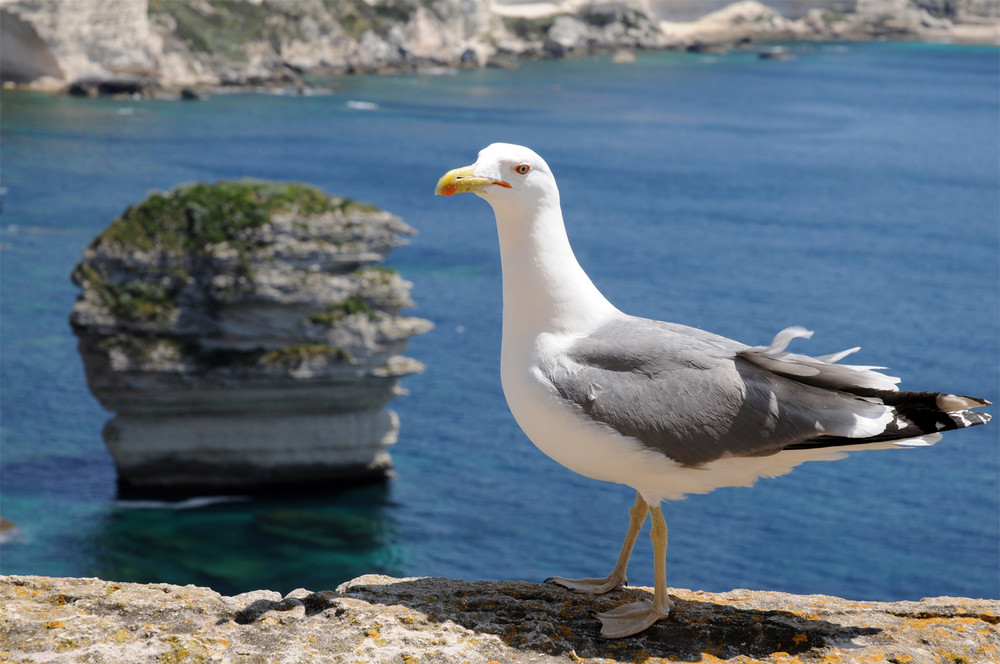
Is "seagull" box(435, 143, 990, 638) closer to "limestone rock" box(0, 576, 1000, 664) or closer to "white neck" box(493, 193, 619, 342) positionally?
"white neck" box(493, 193, 619, 342)

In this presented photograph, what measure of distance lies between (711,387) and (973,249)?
72.7 meters

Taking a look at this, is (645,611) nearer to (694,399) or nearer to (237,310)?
(694,399)

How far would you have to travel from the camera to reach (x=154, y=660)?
5.62 m

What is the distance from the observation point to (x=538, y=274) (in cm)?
691

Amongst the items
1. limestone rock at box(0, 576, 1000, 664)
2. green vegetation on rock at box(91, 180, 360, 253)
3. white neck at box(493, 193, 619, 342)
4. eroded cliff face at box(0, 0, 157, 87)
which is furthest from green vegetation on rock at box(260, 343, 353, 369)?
eroded cliff face at box(0, 0, 157, 87)

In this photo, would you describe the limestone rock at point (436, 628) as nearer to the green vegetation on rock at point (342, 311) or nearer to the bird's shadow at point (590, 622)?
the bird's shadow at point (590, 622)

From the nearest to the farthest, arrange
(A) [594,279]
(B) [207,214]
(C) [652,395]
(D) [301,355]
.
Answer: (C) [652,395] < (D) [301,355] < (B) [207,214] < (A) [594,279]

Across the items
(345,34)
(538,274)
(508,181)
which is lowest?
(538,274)

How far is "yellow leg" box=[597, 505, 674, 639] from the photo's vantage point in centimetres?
638

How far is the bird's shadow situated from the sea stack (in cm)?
2960

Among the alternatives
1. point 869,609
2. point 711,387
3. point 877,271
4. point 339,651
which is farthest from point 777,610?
point 877,271

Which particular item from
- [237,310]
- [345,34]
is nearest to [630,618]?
[237,310]

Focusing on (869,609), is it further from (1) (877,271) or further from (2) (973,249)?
(2) (973,249)

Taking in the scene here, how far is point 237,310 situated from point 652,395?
32.2 m
